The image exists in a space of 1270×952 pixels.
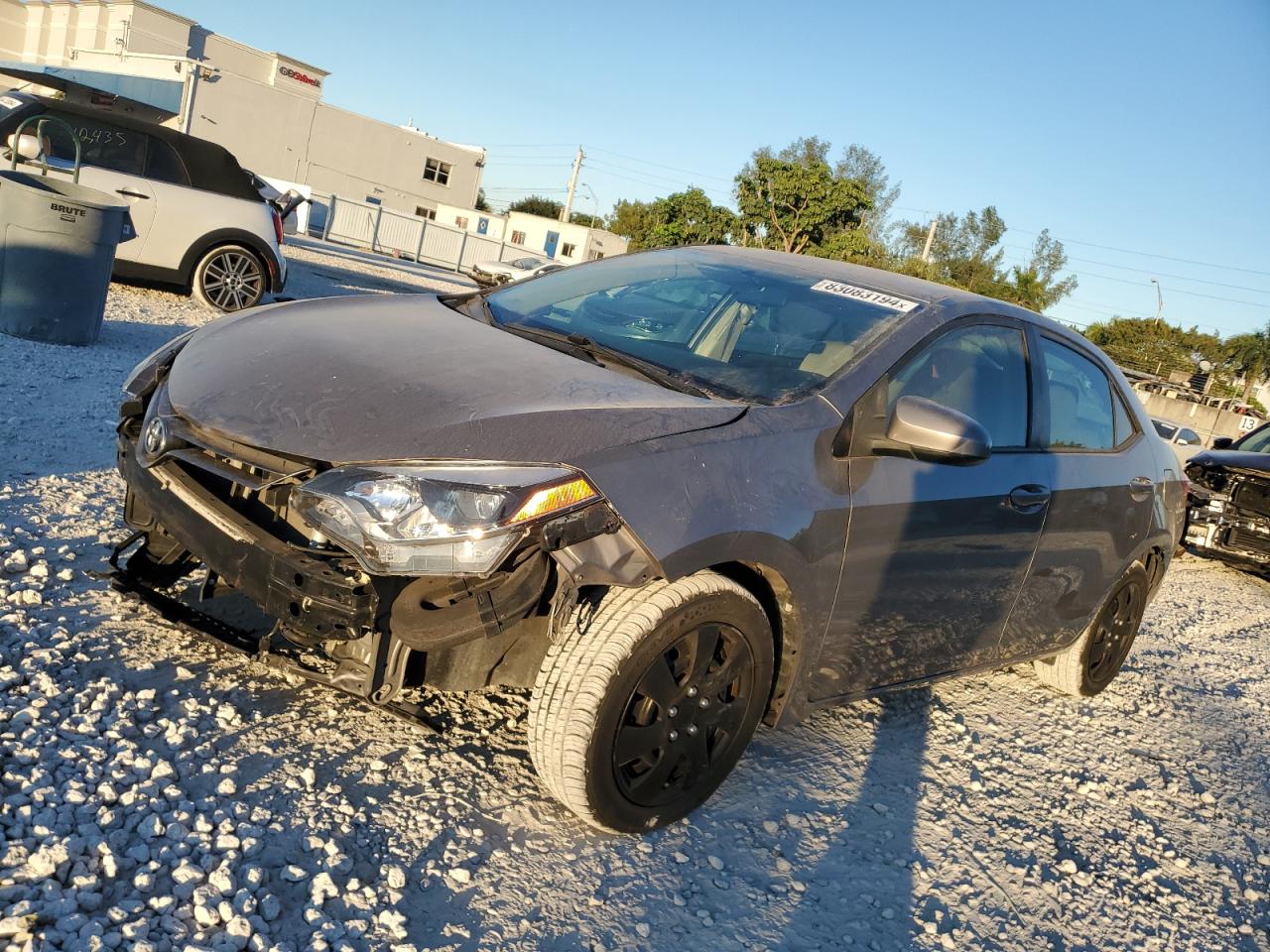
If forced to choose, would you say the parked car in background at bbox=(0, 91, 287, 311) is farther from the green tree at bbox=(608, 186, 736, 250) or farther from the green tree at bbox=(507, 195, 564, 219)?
the green tree at bbox=(507, 195, 564, 219)

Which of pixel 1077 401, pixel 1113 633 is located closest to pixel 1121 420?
pixel 1077 401

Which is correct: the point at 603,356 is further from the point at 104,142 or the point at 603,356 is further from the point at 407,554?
the point at 104,142

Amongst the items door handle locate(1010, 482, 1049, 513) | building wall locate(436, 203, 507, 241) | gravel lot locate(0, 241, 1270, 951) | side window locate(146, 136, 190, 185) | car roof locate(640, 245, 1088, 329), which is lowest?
gravel lot locate(0, 241, 1270, 951)

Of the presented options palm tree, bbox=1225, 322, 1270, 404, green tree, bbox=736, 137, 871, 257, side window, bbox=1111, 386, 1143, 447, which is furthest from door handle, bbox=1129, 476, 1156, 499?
palm tree, bbox=1225, 322, 1270, 404

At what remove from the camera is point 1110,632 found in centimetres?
499

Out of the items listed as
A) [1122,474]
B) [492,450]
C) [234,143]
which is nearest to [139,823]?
[492,450]

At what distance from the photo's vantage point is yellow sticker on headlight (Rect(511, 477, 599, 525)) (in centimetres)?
243

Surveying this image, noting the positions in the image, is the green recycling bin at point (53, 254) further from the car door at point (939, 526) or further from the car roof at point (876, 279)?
the car door at point (939, 526)

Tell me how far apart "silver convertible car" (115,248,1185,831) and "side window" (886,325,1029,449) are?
0.01 meters

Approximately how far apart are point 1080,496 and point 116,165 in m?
8.97

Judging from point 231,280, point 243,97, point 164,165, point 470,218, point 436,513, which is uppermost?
point 243,97

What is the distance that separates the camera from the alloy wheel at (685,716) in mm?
2744

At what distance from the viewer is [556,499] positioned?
2463mm

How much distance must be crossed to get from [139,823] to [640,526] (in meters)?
1.36
